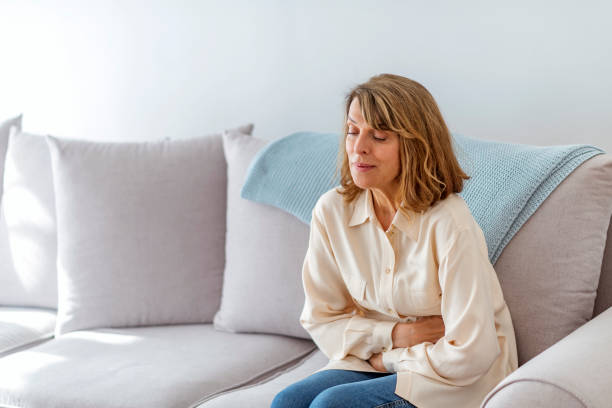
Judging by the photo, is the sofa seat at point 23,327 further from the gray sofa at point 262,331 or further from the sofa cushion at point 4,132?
the sofa cushion at point 4,132

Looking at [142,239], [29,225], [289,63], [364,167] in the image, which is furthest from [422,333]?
[29,225]

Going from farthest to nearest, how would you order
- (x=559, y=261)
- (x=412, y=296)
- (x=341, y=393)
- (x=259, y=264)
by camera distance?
1. (x=259, y=264)
2. (x=559, y=261)
3. (x=412, y=296)
4. (x=341, y=393)

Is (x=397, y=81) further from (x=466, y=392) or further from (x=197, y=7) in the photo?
(x=197, y=7)

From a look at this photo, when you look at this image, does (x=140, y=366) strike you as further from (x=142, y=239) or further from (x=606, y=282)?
(x=606, y=282)

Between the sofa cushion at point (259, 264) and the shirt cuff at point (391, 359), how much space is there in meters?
0.47

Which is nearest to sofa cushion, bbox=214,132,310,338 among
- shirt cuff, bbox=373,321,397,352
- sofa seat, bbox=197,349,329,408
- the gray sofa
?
the gray sofa

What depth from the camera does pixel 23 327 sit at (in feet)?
Result: 7.02

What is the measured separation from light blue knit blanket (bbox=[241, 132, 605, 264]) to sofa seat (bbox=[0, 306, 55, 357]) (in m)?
0.82

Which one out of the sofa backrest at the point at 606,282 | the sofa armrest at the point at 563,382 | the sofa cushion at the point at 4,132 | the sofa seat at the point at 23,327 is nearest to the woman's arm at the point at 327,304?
the sofa armrest at the point at 563,382

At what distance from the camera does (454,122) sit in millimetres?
2197

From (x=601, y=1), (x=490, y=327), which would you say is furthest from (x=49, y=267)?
(x=601, y=1)

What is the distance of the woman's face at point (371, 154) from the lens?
1.39 m

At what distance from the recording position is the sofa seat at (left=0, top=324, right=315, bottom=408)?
1627 millimetres

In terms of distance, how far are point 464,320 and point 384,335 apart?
0.20 meters
